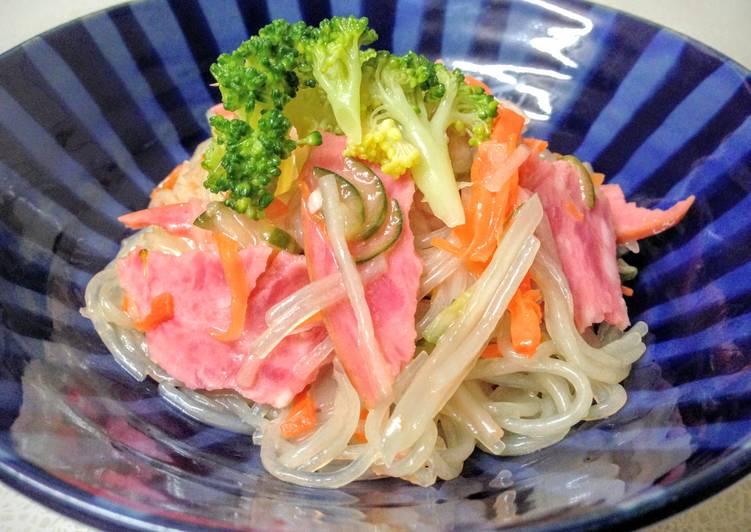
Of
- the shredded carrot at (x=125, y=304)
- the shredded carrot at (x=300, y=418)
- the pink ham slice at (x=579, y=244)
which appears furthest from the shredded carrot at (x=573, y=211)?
the shredded carrot at (x=125, y=304)

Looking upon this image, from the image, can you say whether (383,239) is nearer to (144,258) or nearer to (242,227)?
(242,227)

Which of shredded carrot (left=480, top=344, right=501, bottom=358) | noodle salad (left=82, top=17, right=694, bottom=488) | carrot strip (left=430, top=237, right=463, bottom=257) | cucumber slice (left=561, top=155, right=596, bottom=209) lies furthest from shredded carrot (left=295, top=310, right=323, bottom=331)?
cucumber slice (left=561, top=155, right=596, bottom=209)

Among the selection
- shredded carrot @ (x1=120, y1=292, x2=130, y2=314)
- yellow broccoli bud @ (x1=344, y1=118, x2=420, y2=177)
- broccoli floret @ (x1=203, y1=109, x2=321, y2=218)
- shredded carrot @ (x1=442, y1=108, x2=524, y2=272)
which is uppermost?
broccoli floret @ (x1=203, y1=109, x2=321, y2=218)

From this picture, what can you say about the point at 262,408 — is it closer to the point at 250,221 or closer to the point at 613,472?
the point at 250,221

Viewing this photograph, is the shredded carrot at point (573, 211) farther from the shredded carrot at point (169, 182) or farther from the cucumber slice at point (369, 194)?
the shredded carrot at point (169, 182)

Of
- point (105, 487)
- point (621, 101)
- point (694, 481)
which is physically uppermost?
point (105, 487)

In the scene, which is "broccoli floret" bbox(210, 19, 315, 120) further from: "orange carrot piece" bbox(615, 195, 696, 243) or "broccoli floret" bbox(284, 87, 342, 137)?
"orange carrot piece" bbox(615, 195, 696, 243)

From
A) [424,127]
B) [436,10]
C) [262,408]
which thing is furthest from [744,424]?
[436,10]
